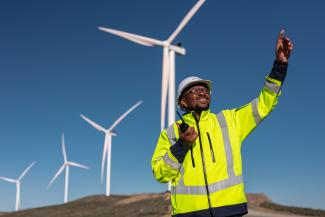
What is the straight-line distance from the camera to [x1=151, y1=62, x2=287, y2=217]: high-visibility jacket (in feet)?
14.2

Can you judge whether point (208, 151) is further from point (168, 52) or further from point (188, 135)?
point (168, 52)

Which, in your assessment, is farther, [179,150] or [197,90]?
[197,90]

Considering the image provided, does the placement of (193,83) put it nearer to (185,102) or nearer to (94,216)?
(185,102)

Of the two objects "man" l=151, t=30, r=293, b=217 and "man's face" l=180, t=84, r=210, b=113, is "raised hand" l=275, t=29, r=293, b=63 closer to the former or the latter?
"man" l=151, t=30, r=293, b=217

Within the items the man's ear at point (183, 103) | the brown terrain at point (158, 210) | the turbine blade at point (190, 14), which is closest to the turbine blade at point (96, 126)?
the brown terrain at point (158, 210)

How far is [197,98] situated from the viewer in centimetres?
484

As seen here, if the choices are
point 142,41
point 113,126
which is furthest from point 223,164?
point 113,126

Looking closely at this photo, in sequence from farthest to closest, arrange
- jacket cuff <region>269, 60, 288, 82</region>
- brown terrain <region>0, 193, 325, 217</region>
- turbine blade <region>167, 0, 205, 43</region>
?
turbine blade <region>167, 0, 205, 43</region>
brown terrain <region>0, 193, 325, 217</region>
jacket cuff <region>269, 60, 288, 82</region>

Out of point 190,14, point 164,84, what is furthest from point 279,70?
point 190,14

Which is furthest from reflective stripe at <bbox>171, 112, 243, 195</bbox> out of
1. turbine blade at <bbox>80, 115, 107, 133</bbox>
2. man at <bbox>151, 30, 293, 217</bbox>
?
turbine blade at <bbox>80, 115, 107, 133</bbox>

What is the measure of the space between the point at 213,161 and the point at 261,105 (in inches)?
32.3

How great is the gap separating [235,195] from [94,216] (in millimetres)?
24245

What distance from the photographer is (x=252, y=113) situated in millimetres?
4723

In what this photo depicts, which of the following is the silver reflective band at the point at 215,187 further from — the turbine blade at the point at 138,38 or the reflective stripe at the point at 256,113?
Result: the turbine blade at the point at 138,38
